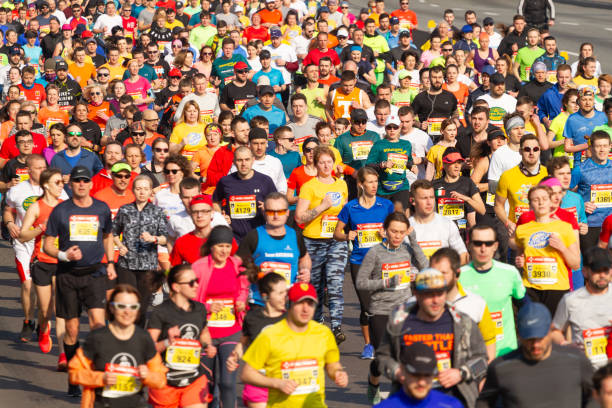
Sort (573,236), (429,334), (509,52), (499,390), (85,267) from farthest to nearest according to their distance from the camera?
(509,52) < (85,267) < (573,236) < (429,334) < (499,390)

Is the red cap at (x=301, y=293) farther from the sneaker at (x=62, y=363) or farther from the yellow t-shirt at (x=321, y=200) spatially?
the yellow t-shirt at (x=321, y=200)

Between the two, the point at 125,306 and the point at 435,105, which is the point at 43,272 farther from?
the point at 435,105

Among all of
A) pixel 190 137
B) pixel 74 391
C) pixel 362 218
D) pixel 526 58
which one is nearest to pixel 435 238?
pixel 362 218

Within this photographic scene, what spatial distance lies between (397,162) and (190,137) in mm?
3487

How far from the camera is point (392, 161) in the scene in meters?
15.0

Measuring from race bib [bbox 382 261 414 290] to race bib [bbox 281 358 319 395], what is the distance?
2.57m

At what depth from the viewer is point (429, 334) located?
805 centimetres

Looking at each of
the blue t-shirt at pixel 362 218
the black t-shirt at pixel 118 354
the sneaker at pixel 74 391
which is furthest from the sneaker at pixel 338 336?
the black t-shirt at pixel 118 354

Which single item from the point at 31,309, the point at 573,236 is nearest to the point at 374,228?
the point at 573,236

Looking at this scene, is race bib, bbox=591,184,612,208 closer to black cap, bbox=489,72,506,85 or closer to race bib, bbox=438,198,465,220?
race bib, bbox=438,198,465,220

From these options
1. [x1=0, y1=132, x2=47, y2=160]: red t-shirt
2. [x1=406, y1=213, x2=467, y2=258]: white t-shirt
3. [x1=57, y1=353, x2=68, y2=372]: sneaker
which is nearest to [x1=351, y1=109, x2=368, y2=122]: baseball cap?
[x1=406, y1=213, x2=467, y2=258]: white t-shirt

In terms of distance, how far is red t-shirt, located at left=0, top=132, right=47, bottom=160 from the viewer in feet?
56.1

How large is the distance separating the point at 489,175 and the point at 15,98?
9004 mm

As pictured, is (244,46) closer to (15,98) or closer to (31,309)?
(15,98)
